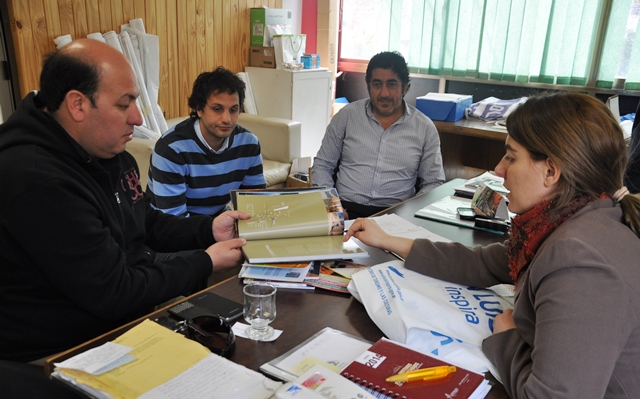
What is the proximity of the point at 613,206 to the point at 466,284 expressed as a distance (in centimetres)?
40

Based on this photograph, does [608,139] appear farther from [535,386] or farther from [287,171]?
[287,171]

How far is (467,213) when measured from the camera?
1844 millimetres

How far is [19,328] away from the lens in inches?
46.0

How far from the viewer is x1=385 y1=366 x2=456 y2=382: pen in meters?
0.87

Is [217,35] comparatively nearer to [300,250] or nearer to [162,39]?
[162,39]

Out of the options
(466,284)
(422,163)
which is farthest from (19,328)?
(422,163)

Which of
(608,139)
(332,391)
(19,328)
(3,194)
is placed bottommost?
(19,328)

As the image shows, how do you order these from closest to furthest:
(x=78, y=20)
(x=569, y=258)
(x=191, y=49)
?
1. (x=569, y=258)
2. (x=78, y=20)
3. (x=191, y=49)

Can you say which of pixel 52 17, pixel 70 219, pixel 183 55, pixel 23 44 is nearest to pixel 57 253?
pixel 70 219

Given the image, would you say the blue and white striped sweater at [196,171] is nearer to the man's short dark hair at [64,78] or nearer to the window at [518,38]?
the man's short dark hair at [64,78]

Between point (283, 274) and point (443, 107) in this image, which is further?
point (443, 107)

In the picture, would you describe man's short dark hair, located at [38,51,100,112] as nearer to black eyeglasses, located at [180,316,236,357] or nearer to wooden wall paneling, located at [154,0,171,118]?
black eyeglasses, located at [180,316,236,357]

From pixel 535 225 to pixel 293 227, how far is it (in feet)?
2.16

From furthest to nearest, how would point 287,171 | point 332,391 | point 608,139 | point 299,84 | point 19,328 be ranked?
point 299,84
point 287,171
point 19,328
point 608,139
point 332,391
